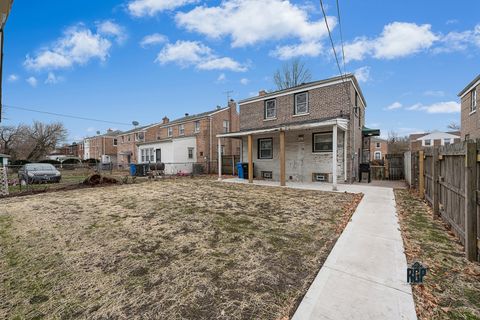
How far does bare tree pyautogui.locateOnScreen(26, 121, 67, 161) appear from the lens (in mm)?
31219

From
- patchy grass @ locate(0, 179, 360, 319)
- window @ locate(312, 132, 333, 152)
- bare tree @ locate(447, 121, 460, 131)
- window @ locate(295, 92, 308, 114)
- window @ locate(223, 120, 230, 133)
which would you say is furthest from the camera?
bare tree @ locate(447, 121, 460, 131)

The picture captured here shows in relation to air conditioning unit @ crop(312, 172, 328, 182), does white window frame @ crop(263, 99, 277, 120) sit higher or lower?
higher

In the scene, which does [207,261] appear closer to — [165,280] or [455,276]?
[165,280]

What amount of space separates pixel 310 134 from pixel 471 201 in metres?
9.71

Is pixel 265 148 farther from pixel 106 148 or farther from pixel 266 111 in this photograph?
pixel 106 148

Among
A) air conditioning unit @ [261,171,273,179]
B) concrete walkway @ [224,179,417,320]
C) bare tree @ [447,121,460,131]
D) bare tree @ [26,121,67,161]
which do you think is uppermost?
bare tree @ [447,121,460,131]

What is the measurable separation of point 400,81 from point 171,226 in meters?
20.7

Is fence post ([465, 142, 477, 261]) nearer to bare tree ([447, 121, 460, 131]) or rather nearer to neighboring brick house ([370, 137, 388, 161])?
neighboring brick house ([370, 137, 388, 161])

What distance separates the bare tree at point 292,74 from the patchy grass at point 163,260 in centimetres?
2345

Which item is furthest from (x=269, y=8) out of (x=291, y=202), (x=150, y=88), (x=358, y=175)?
(x=150, y=88)

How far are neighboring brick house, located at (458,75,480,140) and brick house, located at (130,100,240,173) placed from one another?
18745 millimetres

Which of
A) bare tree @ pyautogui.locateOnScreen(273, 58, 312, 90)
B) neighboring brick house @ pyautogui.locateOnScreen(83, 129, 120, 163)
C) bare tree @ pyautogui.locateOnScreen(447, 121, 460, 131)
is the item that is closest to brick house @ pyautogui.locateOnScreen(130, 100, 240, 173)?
bare tree @ pyautogui.locateOnScreen(273, 58, 312, 90)

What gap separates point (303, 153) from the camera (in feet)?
42.7

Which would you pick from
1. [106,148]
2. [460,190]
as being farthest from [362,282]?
[106,148]
